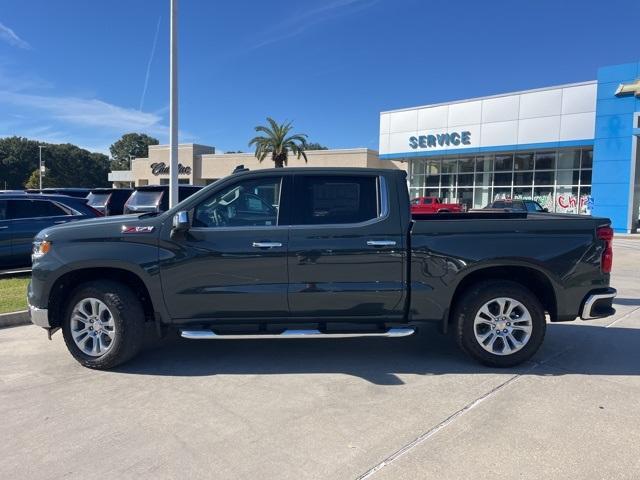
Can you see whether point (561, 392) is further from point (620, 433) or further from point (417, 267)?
point (417, 267)

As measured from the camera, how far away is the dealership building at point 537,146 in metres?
28.1

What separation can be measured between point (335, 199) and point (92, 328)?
2.64 metres

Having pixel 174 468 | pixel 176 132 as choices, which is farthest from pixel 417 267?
pixel 176 132

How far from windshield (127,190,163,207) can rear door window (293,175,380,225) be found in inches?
315

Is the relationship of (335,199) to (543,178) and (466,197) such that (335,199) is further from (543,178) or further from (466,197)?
(466,197)

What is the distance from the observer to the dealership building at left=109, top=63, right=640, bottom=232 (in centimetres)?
2809

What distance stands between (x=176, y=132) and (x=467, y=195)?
29.1m

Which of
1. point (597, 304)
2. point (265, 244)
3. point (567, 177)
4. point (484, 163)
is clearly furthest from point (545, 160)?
point (265, 244)

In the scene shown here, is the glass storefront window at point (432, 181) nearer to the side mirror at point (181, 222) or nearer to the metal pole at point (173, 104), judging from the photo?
the metal pole at point (173, 104)

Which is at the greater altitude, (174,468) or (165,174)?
(165,174)

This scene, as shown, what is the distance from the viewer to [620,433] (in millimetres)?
3586

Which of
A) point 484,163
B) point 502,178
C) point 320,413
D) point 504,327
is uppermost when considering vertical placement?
point 484,163

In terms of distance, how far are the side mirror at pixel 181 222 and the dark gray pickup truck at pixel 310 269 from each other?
13 mm

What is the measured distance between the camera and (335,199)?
4.91 meters
